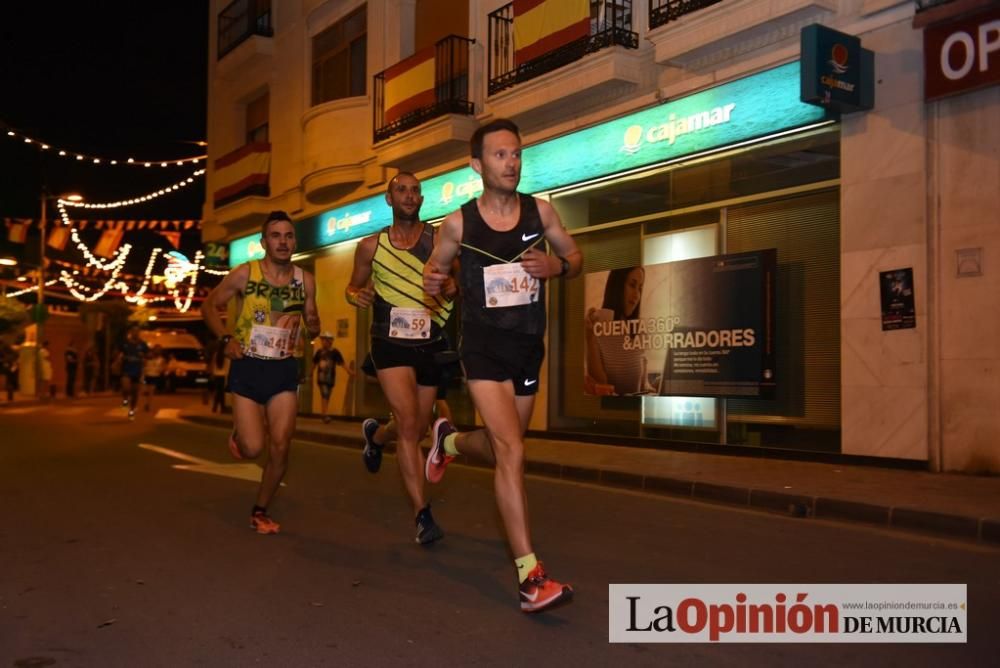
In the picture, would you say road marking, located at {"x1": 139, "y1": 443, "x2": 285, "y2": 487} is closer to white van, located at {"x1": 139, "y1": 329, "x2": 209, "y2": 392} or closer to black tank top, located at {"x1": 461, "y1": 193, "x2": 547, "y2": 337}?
black tank top, located at {"x1": 461, "y1": 193, "x2": 547, "y2": 337}

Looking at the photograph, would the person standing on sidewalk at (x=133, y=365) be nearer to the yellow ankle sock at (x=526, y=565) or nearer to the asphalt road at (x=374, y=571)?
the asphalt road at (x=374, y=571)

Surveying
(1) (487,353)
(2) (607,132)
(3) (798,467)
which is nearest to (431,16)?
(2) (607,132)

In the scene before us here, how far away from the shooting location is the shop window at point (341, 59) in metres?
19.9

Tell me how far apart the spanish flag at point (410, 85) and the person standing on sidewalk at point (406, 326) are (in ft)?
36.3

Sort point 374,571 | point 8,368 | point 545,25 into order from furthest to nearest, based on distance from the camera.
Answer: point 8,368, point 545,25, point 374,571

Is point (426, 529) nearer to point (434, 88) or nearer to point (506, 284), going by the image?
point (506, 284)

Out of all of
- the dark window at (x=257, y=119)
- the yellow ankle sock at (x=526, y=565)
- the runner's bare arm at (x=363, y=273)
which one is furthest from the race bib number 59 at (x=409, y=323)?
the dark window at (x=257, y=119)

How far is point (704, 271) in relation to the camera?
12.1 meters

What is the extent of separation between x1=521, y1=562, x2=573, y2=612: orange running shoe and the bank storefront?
7.27m

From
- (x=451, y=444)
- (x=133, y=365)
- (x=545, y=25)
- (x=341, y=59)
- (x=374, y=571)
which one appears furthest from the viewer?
(x=133, y=365)

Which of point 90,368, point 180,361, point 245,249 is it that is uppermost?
point 245,249

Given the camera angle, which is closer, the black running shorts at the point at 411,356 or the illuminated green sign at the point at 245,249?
the black running shorts at the point at 411,356

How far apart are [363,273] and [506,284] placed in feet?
6.07

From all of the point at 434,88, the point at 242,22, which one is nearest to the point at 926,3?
the point at 434,88
